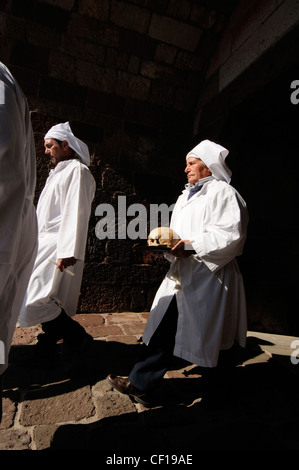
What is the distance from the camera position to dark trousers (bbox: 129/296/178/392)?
193cm


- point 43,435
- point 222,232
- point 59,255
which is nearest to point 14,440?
point 43,435

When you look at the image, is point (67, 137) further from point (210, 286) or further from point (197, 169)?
Result: point (210, 286)

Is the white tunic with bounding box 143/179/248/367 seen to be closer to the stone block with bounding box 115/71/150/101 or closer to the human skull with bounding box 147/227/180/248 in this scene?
the human skull with bounding box 147/227/180/248

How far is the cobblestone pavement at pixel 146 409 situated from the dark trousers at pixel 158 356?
6.0 inches

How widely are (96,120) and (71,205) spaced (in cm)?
216

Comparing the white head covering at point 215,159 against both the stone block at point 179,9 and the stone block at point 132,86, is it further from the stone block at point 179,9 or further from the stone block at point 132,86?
the stone block at point 179,9

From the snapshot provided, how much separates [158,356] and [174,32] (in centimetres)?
410

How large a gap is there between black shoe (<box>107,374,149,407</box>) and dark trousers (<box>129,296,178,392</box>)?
0.16 ft

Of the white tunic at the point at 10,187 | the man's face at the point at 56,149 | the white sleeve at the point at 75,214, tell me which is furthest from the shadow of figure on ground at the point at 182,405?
the man's face at the point at 56,149

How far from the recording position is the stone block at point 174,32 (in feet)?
12.6

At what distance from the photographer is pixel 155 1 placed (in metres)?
3.70

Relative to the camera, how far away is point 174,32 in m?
3.95

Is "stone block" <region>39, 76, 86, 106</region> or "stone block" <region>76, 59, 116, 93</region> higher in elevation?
"stone block" <region>76, 59, 116, 93</region>

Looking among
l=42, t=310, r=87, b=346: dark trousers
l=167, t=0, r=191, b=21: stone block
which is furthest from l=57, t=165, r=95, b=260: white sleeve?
l=167, t=0, r=191, b=21: stone block
